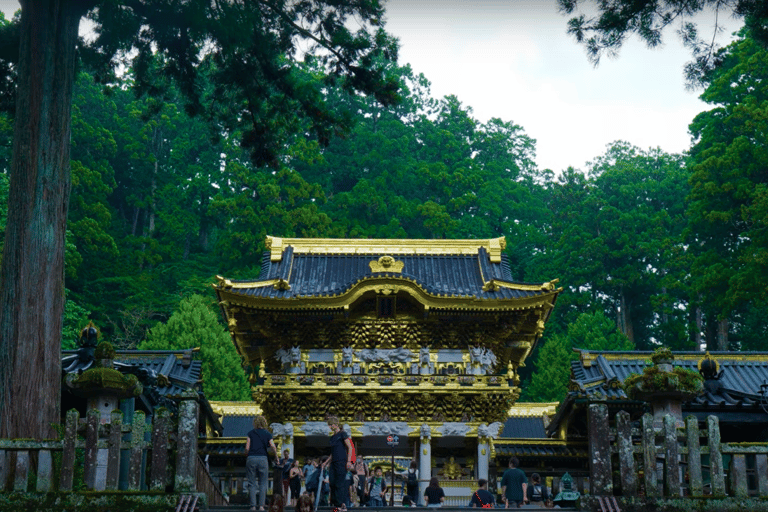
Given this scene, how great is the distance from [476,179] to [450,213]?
2.40 metres

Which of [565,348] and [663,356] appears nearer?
[663,356]

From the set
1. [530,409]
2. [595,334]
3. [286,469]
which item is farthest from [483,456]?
[595,334]

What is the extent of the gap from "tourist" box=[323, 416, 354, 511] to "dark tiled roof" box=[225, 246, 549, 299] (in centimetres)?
1106

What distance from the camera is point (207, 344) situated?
121 feet

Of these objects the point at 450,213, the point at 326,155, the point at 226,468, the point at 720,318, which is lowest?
the point at 226,468

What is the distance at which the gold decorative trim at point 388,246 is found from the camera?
1096 inches

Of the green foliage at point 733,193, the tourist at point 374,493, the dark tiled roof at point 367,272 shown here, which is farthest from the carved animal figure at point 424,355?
the green foliage at point 733,193

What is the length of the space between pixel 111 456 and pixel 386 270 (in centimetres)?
1351

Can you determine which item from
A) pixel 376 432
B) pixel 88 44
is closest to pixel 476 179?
pixel 376 432

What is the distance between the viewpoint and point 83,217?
142 feet

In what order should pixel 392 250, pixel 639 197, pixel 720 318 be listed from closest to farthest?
1. pixel 392 250
2. pixel 720 318
3. pixel 639 197

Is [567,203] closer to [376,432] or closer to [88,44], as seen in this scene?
[376,432]

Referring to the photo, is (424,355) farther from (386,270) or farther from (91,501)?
(91,501)

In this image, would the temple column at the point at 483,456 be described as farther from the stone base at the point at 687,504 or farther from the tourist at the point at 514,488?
the stone base at the point at 687,504
